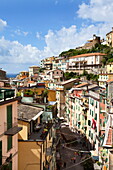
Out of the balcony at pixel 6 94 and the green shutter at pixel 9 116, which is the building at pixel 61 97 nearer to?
the balcony at pixel 6 94

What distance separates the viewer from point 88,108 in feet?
128

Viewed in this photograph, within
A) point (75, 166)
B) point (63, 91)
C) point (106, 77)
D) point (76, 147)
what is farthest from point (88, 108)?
point (106, 77)

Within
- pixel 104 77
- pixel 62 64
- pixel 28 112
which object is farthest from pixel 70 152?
pixel 62 64

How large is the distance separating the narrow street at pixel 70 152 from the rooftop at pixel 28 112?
535 inches

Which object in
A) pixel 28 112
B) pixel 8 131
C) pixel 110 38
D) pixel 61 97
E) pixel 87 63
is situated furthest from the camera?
pixel 110 38

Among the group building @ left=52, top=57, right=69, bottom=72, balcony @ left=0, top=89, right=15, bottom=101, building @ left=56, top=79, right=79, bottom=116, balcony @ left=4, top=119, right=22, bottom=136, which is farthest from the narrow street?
building @ left=52, top=57, right=69, bottom=72

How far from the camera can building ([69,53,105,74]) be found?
90062 mm

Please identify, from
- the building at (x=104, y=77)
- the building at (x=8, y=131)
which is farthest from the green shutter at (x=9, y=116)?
the building at (x=104, y=77)

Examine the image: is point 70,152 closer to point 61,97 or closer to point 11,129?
point 61,97

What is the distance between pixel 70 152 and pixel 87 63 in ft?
205

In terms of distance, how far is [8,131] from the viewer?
12430mm

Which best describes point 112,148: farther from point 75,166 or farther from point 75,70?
point 75,70

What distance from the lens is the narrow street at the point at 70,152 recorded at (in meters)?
31.7

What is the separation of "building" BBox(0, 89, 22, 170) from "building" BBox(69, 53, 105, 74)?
74.0 meters
